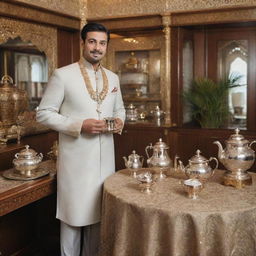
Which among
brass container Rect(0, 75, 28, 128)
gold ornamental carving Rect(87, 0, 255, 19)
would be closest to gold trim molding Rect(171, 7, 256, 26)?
gold ornamental carving Rect(87, 0, 255, 19)

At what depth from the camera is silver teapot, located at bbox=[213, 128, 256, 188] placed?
2.36 m

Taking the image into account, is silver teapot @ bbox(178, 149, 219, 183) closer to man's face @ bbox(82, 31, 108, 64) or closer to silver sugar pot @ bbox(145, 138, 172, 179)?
silver sugar pot @ bbox(145, 138, 172, 179)

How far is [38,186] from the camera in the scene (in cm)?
266

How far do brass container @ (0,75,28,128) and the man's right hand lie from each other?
→ 3.82 ft

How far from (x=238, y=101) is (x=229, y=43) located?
68 centimetres

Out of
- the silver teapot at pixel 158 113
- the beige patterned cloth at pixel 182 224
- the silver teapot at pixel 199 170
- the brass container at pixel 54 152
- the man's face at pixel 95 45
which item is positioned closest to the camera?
the beige patterned cloth at pixel 182 224

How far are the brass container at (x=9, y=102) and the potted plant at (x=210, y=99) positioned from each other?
1842mm

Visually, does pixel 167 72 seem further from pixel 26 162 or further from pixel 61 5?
pixel 26 162

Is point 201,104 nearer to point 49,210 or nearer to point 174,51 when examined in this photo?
point 174,51

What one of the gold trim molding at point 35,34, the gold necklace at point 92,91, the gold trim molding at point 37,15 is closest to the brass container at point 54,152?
the gold necklace at point 92,91

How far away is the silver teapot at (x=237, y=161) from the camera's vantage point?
93.0 inches

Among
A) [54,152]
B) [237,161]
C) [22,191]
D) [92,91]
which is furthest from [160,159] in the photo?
[54,152]

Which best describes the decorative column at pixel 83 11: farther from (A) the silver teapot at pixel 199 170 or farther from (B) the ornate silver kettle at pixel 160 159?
(A) the silver teapot at pixel 199 170

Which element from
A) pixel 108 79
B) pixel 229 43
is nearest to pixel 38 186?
pixel 108 79
